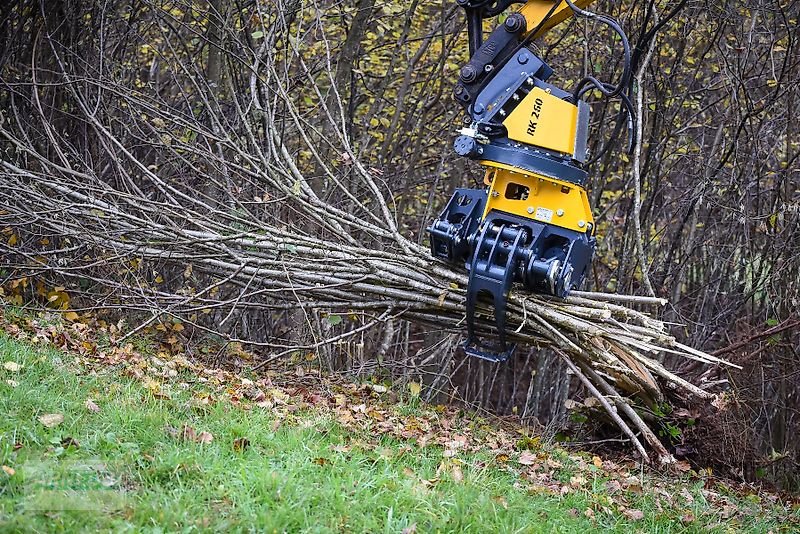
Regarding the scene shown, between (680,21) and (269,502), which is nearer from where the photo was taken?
(269,502)

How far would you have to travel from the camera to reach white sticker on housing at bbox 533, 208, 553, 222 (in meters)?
5.30

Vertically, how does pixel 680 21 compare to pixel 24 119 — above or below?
above

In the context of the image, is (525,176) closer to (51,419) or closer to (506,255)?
(506,255)

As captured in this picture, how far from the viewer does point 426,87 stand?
9820 millimetres

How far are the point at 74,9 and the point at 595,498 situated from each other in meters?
6.69

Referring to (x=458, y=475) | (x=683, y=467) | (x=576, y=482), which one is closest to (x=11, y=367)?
(x=458, y=475)

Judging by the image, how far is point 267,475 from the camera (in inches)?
143

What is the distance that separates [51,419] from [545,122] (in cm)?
322

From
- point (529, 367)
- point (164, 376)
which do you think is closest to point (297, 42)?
point (164, 376)

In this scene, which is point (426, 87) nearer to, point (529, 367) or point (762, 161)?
point (762, 161)

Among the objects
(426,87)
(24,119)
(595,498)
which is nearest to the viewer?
(595,498)

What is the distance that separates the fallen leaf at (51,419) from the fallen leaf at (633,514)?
279cm

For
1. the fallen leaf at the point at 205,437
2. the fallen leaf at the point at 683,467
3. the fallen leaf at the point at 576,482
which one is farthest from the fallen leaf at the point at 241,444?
the fallen leaf at the point at 683,467

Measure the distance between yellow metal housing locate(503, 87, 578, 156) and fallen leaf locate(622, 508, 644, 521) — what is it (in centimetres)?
211
